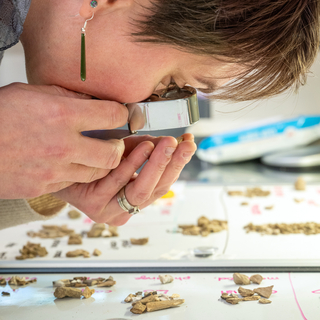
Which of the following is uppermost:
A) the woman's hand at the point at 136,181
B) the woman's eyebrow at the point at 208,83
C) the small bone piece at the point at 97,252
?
the woman's eyebrow at the point at 208,83

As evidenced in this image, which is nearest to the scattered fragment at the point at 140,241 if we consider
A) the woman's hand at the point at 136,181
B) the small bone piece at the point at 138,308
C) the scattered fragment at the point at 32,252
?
the woman's hand at the point at 136,181

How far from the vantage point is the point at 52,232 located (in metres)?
0.96

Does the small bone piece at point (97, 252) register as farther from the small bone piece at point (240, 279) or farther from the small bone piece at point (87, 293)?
the small bone piece at point (240, 279)

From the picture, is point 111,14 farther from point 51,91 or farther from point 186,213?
point 186,213

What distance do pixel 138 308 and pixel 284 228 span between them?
0.46 meters

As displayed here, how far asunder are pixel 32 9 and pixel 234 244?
1.95ft

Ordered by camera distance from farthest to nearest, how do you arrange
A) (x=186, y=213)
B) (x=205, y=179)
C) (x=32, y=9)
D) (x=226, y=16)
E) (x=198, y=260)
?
(x=205, y=179)
(x=186, y=213)
(x=198, y=260)
(x=32, y=9)
(x=226, y=16)

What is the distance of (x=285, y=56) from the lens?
0.56 meters

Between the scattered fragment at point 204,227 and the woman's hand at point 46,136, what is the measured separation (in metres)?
0.35

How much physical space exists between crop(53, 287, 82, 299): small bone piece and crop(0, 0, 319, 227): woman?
0.16 meters

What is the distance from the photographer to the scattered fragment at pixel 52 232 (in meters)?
0.94

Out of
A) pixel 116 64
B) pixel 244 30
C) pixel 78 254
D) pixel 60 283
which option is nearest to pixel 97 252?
pixel 78 254

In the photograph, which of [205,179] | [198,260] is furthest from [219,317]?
[205,179]

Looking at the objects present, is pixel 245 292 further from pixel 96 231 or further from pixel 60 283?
pixel 96 231
